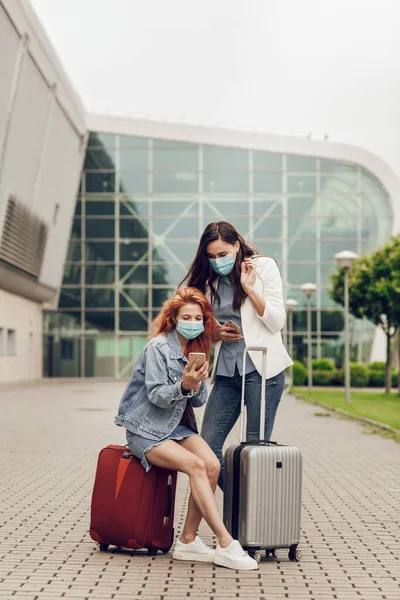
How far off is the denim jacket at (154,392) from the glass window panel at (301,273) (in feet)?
130

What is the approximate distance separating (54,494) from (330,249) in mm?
37471

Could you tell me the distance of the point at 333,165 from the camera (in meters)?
45.5

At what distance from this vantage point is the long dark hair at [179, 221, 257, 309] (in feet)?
19.5

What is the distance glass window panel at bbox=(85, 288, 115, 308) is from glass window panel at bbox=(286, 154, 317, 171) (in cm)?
974

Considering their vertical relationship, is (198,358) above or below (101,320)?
below

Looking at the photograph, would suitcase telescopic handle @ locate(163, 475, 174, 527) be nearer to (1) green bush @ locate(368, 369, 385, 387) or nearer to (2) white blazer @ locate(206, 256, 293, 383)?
(2) white blazer @ locate(206, 256, 293, 383)

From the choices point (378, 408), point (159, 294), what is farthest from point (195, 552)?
point (159, 294)

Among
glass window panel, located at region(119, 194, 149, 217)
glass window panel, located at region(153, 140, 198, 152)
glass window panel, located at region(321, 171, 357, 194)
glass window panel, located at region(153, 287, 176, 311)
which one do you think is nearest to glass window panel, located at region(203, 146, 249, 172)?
glass window panel, located at region(153, 140, 198, 152)

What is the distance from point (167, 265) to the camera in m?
45.1

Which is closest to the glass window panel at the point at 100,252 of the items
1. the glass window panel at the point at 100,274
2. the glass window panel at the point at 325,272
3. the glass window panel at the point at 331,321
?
the glass window panel at the point at 100,274

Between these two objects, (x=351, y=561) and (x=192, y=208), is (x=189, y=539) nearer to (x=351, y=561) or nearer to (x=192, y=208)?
(x=351, y=561)

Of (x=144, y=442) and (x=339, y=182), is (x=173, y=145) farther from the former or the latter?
(x=144, y=442)

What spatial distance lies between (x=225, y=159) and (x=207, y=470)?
4055 centimetres

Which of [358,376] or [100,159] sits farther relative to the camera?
[100,159]
